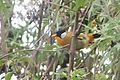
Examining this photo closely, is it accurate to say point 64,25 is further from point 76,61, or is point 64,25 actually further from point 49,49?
point 49,49

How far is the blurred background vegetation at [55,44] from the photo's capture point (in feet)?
2.53

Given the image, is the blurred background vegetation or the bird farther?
the bird

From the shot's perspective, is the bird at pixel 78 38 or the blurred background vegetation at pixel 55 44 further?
the bird at pixel 78 38

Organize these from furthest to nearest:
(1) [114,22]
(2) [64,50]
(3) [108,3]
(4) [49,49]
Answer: (2) [64,50], (4) [49,49], (3) [108,3], (1) [114,22]

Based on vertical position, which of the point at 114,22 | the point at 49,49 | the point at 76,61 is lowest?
the point at 76,61

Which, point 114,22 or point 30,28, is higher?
point 114,22

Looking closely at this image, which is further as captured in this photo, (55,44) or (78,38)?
(55,44)

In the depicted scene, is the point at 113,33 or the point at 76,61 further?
the point at 76,61

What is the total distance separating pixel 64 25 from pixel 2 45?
0.27 m

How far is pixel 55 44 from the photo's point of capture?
4.14 ft

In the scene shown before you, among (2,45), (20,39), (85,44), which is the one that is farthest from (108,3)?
(20,39)

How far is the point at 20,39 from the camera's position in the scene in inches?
61.4

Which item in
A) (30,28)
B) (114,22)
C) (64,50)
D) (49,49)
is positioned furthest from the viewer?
(30,28)

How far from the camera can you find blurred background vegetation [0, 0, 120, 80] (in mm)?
771
